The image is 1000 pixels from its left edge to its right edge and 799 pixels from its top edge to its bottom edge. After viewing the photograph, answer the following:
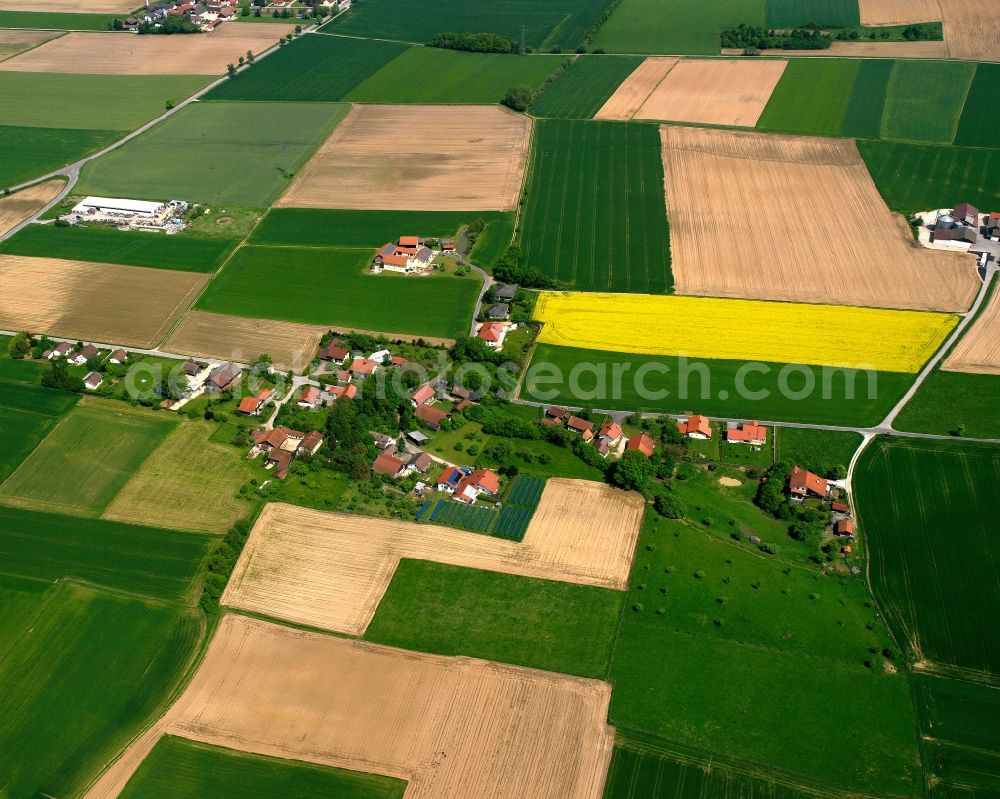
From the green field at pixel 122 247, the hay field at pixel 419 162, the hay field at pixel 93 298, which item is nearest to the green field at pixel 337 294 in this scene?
the green field at pixel 122 247

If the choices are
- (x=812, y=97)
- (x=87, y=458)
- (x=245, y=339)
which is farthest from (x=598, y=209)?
(x=87, y=458)

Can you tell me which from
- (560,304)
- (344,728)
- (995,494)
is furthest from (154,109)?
(995,494)

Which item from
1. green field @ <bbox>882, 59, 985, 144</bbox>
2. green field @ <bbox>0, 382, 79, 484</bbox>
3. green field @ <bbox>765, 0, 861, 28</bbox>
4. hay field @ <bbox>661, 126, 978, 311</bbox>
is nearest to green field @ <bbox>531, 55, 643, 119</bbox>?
hay field @ <bbox>661, 126, 978, 311</bbox>

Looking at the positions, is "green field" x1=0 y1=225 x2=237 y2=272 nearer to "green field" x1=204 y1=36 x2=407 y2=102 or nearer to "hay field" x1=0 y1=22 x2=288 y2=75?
"green field" x1=204 y1=36 x2=407 y2=102

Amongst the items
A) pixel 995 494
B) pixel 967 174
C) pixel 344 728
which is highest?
pixel 967 174

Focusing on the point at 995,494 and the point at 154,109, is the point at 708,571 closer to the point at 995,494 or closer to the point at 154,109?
the point at 995,494

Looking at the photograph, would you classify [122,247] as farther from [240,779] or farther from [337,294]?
[240,779]
